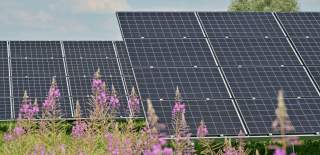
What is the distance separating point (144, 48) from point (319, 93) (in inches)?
162

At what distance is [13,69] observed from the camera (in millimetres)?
24266

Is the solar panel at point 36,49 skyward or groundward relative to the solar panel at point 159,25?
skyward

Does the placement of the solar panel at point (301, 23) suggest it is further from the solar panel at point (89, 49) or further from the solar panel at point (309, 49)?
the solar panel at point (89, 49)

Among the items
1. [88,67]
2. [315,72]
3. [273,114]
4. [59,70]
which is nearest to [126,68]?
[88,67]

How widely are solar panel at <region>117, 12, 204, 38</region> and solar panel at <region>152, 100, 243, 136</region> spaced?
126 inches

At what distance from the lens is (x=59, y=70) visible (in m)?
24.5

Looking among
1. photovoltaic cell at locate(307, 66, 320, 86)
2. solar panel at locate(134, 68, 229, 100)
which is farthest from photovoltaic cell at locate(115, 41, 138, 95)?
photovoltaic cell at locate(307, 66, 320, 86)

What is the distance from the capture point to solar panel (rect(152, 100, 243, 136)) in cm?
1275

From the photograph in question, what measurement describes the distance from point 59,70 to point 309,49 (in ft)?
35.4

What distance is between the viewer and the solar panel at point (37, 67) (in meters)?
24.1

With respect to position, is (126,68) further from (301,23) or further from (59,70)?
(301,23)

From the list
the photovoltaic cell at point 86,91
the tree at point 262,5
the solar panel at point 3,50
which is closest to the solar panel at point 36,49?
the solar panel at point 3,50

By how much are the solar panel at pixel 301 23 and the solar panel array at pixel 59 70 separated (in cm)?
602

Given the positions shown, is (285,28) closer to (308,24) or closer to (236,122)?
(308,24)
